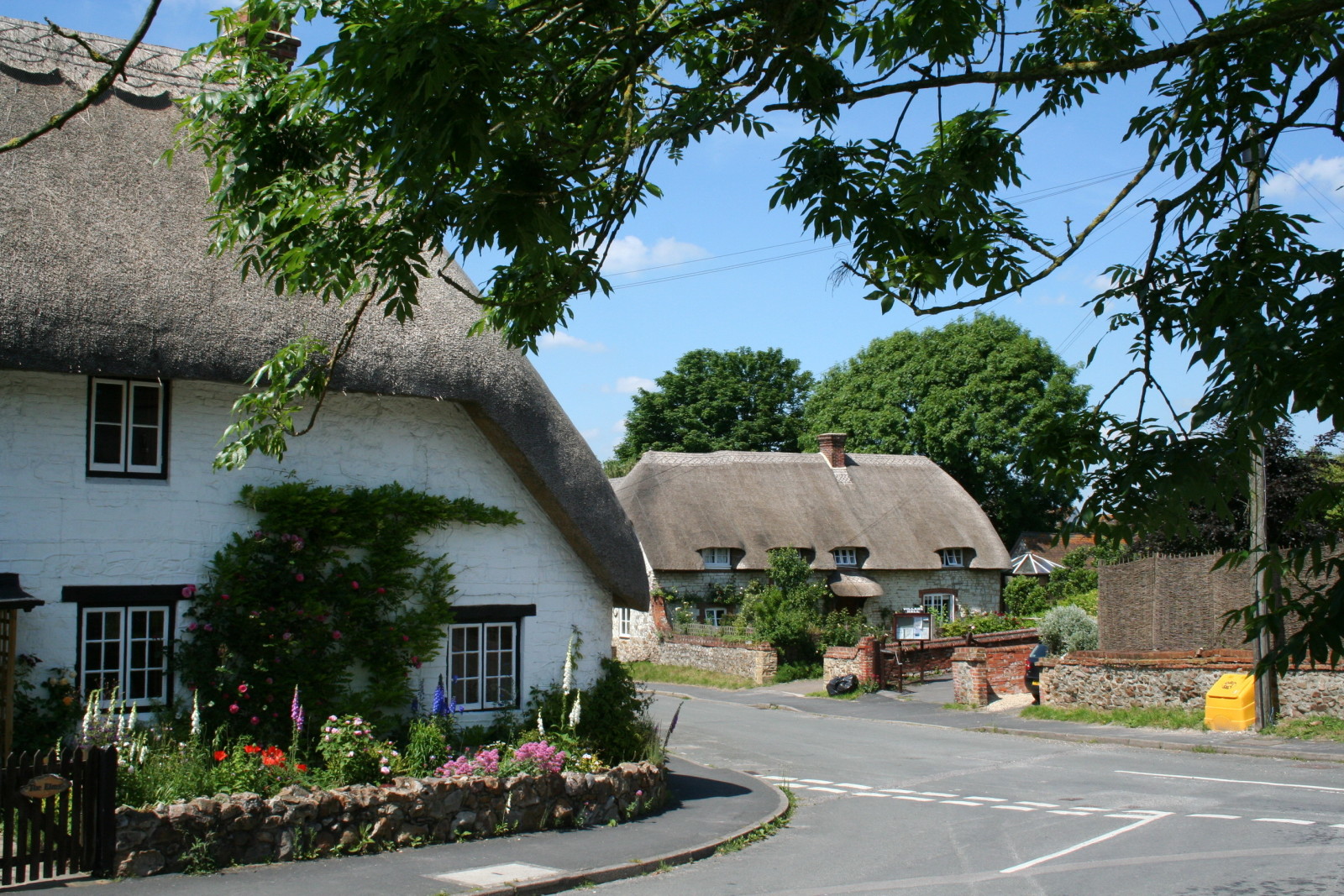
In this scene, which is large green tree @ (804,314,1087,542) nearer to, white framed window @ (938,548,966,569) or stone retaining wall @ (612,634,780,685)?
white framed window @ (938,548,966,569)

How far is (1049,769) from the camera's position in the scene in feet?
54.6

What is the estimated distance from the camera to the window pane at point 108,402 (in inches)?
437

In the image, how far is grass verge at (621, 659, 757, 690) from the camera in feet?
101

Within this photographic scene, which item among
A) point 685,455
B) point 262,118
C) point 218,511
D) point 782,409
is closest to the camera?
point 262,118

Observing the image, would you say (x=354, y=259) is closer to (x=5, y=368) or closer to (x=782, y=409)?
(x=5, y=368)

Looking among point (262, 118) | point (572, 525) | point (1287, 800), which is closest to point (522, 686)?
point (572, 525)

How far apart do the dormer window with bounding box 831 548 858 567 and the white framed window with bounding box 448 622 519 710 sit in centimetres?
2592

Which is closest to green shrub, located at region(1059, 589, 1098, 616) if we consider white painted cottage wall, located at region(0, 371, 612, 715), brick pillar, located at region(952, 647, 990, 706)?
brick pillar, located at region(952, 647, 990, 706)

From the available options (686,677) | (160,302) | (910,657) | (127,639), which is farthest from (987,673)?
(160,302)

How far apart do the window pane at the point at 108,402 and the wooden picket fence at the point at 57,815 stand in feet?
11.6

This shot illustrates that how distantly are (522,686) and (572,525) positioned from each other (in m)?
2.06

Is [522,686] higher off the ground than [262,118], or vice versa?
[262,118]

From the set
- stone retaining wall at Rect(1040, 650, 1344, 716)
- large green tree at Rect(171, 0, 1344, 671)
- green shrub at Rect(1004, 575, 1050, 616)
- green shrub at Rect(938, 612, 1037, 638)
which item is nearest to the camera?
large green tree at Rect(171, 0, 1344, 671)

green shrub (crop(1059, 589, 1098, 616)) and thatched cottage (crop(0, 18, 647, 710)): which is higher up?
thatched cottage (crop(0, 18, 647, 710))
